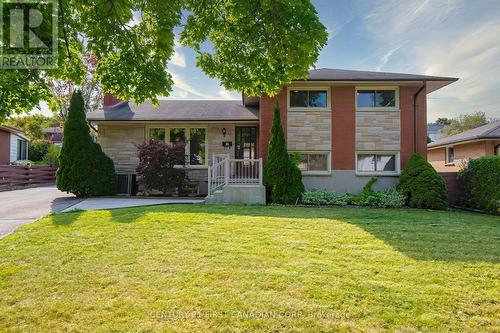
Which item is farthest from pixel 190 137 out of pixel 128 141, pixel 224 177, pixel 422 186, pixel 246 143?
pixel 422 186

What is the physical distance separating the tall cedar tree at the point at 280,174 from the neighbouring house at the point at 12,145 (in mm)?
22812

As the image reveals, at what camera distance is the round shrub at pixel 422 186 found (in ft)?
32.5

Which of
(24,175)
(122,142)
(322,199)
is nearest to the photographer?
(322,199)

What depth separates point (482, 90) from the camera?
16672mm

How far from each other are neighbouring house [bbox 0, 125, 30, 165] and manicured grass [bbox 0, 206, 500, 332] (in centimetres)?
2293

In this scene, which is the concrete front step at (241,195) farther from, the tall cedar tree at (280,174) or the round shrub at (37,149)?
the round shrub at (37,149)

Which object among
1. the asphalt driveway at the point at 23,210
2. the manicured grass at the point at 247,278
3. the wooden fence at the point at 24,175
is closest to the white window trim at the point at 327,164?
the manicured grass at the point at 247,278

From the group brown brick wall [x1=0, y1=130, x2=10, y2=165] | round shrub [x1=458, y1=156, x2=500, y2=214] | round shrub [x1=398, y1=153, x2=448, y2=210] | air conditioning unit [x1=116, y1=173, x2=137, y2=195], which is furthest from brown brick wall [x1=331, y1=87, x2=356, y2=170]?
brown brick wall [x1=0, y1=130, x2=10, y2=165]

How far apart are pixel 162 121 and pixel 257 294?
11847 mm

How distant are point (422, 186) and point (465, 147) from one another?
38.2 feet

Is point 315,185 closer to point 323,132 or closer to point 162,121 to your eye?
point 323,132

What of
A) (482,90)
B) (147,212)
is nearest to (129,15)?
(147,212)

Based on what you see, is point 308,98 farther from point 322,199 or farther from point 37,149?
point 37,149

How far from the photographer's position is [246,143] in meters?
14.2
